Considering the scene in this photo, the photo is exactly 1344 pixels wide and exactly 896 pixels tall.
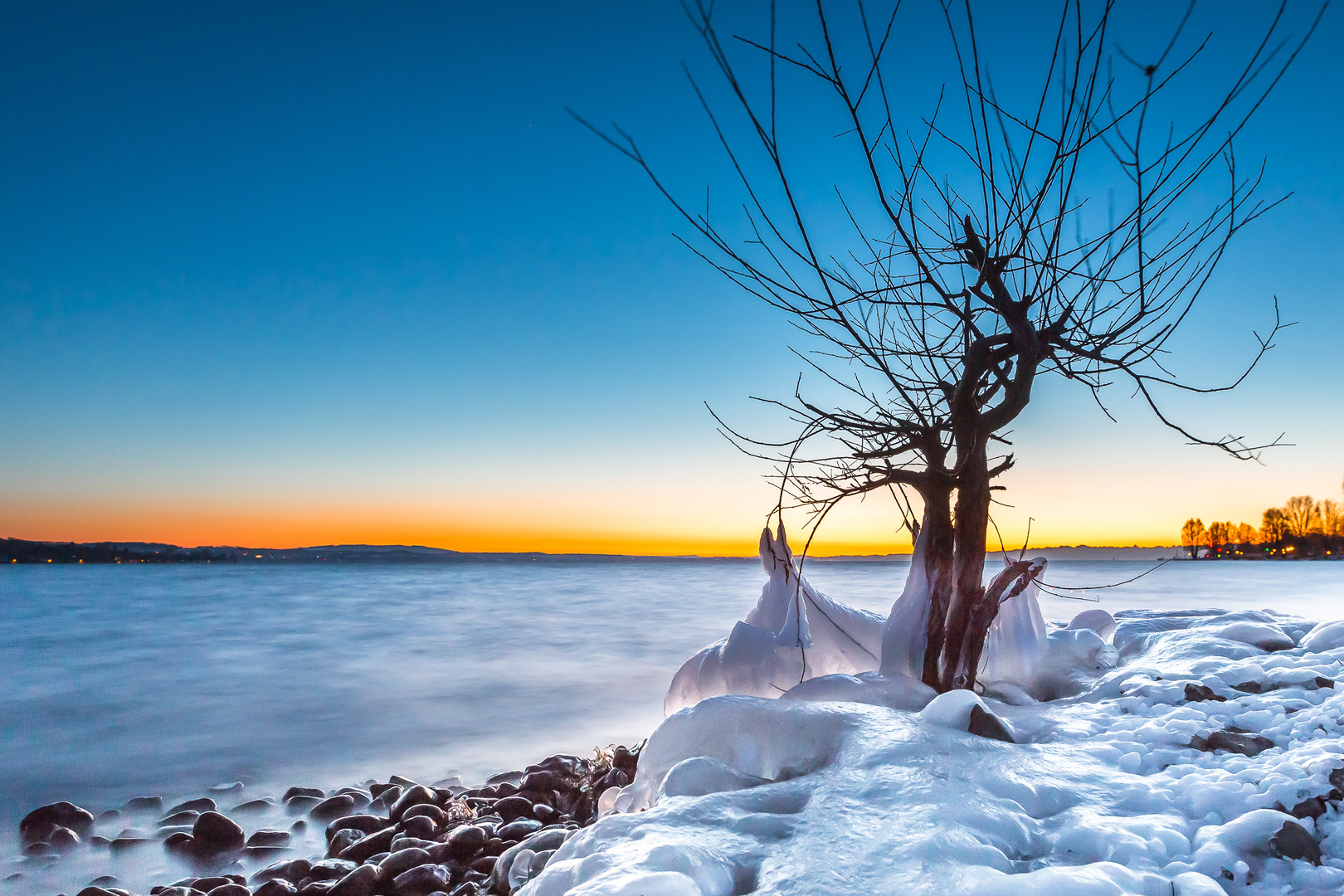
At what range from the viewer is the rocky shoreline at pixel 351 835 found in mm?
2990

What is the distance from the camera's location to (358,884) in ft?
9.70

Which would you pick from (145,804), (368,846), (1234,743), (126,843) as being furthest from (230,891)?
(1234,743)

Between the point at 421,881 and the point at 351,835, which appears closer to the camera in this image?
the point at 421,881

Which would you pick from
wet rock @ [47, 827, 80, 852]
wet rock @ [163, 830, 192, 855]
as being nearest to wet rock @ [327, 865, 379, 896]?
wet rock @ [163, 830, 192, 855]

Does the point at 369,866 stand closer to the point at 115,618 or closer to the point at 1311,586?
the point at 115,618

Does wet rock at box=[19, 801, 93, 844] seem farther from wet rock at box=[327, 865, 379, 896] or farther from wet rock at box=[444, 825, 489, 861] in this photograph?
wet rock at box=[444, 825, 489, 861]

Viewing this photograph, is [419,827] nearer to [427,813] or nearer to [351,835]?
[427,813]

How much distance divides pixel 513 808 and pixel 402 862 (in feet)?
3.09

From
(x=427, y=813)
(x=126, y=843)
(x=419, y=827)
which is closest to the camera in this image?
(x=419, y=827)

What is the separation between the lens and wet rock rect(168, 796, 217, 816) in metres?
4.72

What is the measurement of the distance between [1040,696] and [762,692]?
4.60 feet

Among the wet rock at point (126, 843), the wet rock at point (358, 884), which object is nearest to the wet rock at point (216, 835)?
the wet rock at point (126, 843)

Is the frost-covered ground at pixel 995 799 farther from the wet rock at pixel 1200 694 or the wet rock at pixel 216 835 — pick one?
the wet rock at pixel 216 835

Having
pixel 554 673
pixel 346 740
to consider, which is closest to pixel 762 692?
pixel 346 740
